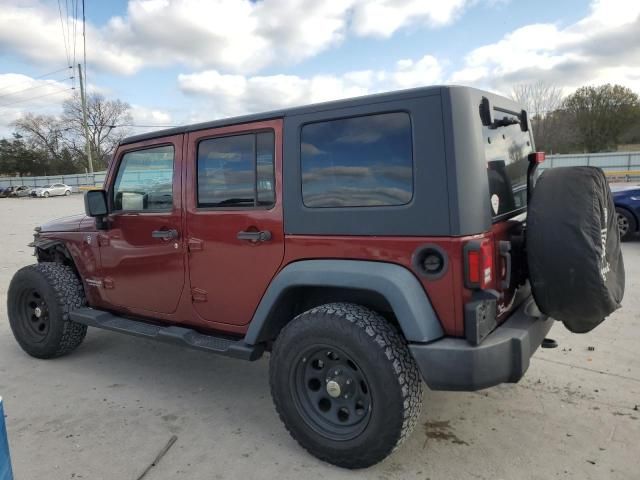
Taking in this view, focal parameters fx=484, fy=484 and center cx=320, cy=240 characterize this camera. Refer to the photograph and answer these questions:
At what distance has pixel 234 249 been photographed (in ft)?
10.3

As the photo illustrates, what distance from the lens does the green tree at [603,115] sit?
4631 centimetres

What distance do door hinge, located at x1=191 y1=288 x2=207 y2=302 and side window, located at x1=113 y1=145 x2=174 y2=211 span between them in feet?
2.10

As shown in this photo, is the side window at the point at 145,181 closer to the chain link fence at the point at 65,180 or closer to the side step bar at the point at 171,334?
the side step bar at the point at 171,334

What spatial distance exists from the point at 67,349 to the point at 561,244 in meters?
4.10

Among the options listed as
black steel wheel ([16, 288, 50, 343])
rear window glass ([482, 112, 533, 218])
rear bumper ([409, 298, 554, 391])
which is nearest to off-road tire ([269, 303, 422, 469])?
rear bumper ([409, 298, 554, 391])

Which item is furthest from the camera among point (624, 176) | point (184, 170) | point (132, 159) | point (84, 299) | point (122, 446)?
point (624, 176)

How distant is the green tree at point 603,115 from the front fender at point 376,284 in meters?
50.2

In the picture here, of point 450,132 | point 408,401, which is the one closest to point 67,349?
point 408,401

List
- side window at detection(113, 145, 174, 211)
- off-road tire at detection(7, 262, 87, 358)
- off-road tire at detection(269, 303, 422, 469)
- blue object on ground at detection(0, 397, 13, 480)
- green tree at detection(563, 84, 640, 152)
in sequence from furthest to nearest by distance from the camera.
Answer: green tree at detection(563, 84, 640, 152)
off-road tire at detection(7, 262, 87, 358)
side window at detection(113, 145, 174, 211)
off-road tire at detection(269, 303, 422, 469)
blue object on ground at detection(0, 397, 13, 480)

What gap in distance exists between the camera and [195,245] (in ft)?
10.9

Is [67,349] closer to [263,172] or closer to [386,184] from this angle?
[263,172]

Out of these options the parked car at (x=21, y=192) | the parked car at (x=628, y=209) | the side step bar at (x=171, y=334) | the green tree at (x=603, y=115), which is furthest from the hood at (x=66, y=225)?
the parked car at (x=21, y=192)

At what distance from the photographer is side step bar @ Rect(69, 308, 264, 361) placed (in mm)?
3047

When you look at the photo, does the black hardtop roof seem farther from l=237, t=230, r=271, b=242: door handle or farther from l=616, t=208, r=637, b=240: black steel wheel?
l=616, t=208, r=637, b=240: black steel wheel
